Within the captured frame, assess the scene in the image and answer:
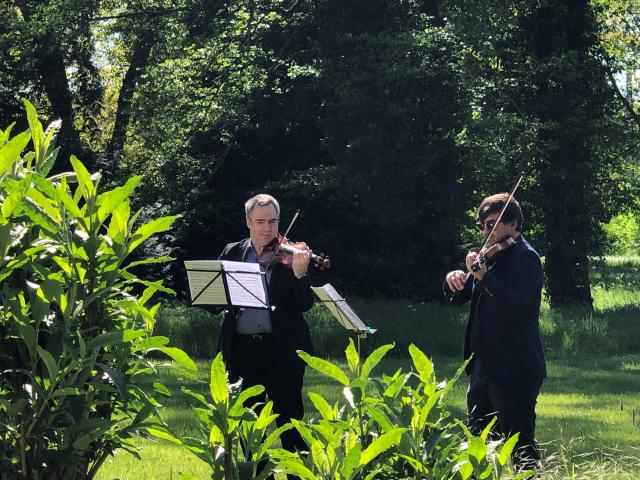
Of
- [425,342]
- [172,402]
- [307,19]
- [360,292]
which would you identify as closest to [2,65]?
[307,19]

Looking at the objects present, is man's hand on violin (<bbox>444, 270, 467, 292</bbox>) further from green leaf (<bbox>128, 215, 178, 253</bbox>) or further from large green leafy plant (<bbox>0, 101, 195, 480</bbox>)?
green leaf (<bbox>128, 215, 178, 253</bbox>)

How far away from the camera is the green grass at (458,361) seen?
10.0 meters

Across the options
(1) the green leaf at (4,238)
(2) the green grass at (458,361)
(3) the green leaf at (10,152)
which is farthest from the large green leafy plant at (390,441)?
(2) the green grass at (458,361)

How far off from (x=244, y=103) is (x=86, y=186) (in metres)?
21.7

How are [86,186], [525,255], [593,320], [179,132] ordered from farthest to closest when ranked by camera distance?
1. [179,132]
2. [593,320]
3. [525,255]
4. [86,186]

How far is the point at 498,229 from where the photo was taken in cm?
642

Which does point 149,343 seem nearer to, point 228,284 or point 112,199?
point 112,199

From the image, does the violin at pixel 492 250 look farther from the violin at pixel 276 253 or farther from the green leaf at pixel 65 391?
the green leaf at pixel 65 391

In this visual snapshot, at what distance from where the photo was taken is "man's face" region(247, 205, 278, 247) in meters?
6.61

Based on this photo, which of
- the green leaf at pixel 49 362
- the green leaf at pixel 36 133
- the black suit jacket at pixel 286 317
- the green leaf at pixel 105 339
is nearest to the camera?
the green leaf at pixel 49 362

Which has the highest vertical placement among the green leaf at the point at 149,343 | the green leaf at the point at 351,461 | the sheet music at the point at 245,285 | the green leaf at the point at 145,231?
the green leaf at the point at 145,231

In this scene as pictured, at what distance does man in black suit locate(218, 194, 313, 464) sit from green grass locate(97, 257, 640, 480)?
6.60 feet

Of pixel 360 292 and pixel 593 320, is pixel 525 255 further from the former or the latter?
pixel 360 292

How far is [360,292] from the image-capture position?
24.1 m
